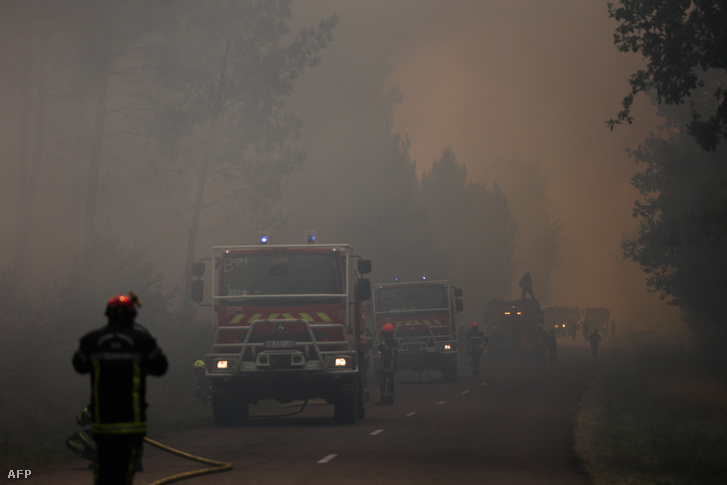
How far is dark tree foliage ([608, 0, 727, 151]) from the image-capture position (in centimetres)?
1920

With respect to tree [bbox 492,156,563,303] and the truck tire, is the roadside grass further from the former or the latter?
tree [bbox 492,156,563,303]

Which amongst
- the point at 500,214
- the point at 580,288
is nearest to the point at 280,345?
the point at 500,214

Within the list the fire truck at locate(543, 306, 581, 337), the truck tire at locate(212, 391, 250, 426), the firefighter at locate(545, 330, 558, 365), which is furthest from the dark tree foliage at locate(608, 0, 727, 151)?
the fire truck at locate(543, 306, 581, 337)

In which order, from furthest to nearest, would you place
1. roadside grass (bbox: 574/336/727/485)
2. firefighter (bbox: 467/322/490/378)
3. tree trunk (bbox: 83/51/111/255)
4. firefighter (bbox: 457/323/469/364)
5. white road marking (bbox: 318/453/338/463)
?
firefighter (bbox: 457/323/469/364) < firefighter (bbox: 467/322/490/378) < tree trunk (bbox: 83/51/111/255) < white road marking (bbox: 318/453/338/463) < roadside grass (bbox: 574/336/727/485)

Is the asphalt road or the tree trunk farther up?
the tree trunk

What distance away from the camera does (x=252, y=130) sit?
36.3 meters

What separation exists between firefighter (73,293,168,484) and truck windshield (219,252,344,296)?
1071 cm

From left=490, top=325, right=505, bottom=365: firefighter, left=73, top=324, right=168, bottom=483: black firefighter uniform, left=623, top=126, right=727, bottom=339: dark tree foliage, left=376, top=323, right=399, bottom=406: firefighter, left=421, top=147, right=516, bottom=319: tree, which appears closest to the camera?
left=73, top=324, right=168, bottom=483: black firefighter uniform

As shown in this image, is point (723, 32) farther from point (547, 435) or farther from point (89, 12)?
point (89, 12)

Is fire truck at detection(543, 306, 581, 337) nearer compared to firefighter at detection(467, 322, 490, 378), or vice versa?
firefighter at detection(467, 322, 490, 378)

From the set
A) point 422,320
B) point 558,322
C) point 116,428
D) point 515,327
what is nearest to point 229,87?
point 422,320

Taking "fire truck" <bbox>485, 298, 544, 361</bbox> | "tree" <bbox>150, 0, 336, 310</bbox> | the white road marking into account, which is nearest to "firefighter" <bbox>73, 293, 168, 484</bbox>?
the white road marking

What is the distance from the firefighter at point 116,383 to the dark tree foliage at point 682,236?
103 feet

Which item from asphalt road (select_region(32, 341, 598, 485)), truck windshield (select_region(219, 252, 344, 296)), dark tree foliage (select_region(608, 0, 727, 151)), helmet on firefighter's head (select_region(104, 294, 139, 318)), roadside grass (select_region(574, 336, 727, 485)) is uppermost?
dark tree foliage (select_region(608, 0, 727, 151))
